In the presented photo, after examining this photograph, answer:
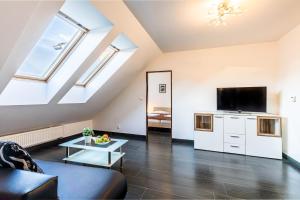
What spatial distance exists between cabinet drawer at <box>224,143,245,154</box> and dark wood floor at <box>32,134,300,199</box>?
0.14 m

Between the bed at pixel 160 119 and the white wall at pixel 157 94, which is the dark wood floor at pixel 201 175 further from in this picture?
the white wall at pixel 157 94

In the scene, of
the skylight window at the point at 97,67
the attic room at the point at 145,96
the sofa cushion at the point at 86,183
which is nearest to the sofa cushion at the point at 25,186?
the attic room at the point at 145,96

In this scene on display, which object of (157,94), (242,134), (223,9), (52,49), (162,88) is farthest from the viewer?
(157,94)

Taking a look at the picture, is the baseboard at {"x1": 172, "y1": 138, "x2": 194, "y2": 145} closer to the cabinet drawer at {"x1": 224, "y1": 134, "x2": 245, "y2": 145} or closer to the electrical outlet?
the cabinet drawer at {"x1": 224, "y1": 134, "x2": 245, "y2": 145}

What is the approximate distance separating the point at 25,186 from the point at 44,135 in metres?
3.23

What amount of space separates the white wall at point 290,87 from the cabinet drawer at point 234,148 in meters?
0.78

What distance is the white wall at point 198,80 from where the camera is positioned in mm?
3596

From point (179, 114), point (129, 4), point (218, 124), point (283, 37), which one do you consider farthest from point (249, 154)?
point (129, 4)

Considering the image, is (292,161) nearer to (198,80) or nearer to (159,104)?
(198,80)

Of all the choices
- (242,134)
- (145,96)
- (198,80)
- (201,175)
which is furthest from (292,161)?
(145,96)

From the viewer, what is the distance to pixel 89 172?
1.54 m

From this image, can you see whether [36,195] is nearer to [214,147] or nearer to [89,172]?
[89,172]

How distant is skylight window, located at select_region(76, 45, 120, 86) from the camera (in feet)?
11.8

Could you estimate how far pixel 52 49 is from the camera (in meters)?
2.64
